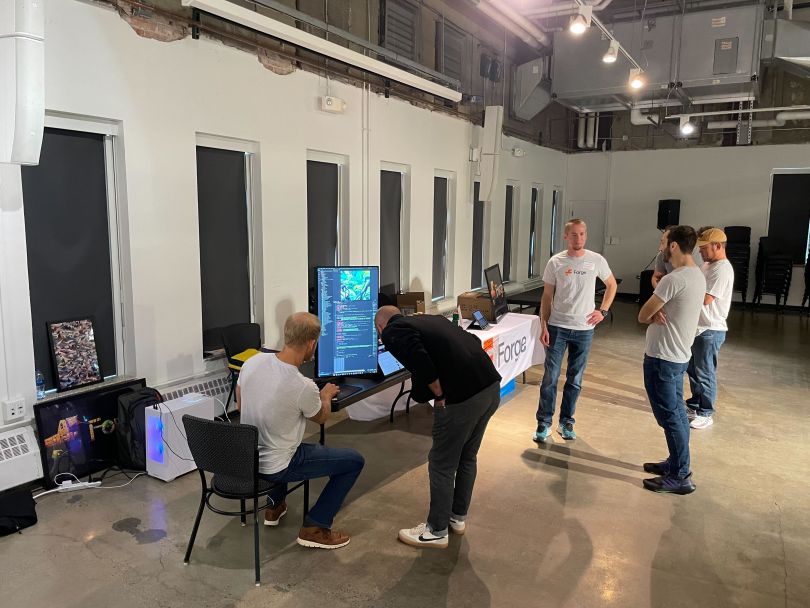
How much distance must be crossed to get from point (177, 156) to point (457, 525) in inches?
130

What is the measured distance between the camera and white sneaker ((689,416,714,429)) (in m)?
5.08

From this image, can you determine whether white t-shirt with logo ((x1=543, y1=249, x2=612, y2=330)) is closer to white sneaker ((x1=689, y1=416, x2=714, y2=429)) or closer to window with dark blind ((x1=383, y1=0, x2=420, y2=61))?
white sneaker ((x1=689, y1=416, x2=714, y2=429))

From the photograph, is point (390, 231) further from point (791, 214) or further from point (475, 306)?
point (791, 214)

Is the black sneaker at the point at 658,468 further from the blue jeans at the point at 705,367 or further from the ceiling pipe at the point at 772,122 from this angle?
the ceiling pipe at the point at 772,122

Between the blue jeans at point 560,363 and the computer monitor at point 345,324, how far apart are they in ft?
4.66

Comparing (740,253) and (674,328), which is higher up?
(740,253)

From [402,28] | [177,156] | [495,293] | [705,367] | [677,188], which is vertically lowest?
[705,367]

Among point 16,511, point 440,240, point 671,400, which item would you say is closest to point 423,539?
point 671,400

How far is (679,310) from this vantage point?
3658mm

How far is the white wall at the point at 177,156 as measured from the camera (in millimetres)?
3787

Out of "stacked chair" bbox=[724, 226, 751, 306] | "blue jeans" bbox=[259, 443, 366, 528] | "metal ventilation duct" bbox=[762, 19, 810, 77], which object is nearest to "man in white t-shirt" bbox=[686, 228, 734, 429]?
"blue jeans" bbox=[259, 443, 366, 528]

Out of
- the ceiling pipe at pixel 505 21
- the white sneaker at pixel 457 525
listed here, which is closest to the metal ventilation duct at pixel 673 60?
the ceiling pipe at pixel 505 21

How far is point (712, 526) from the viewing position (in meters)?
3.49

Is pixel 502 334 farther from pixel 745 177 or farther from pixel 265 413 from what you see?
pixel 745 177
